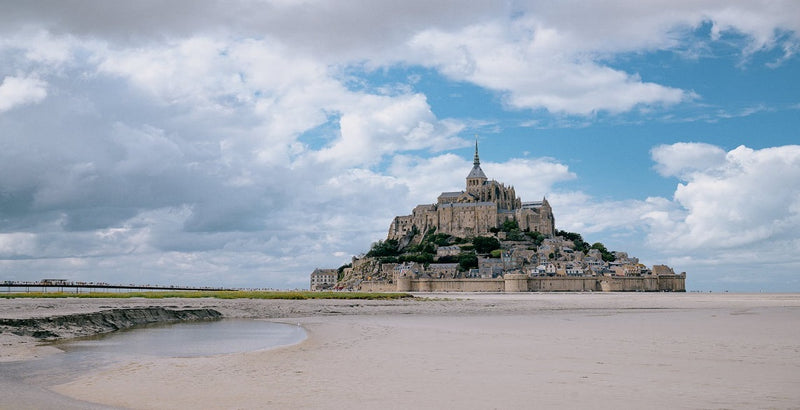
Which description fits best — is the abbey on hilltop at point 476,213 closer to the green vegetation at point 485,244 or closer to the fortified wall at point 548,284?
the green vegetation at point 485,244

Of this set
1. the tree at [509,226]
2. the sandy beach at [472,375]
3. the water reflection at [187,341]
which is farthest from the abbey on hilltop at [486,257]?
the sandy beach at [472,375]

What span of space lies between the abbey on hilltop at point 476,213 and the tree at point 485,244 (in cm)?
704

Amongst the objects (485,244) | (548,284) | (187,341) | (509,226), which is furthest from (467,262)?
(187,341)

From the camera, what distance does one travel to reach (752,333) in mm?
17156

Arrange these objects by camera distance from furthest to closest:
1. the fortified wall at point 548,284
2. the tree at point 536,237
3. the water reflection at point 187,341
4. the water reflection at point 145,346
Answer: the tree at point 536,237 → the fortified wall at point 548,284 → the water reflection at point 187,341 → the water reflection at point 145,346

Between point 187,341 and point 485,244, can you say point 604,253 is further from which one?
point 187,341

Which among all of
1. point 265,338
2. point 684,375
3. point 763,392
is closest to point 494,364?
point 684,375

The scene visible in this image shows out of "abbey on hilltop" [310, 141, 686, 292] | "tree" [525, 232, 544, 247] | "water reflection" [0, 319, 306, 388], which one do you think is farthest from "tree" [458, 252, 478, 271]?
"water reflection" [0, 319, 306, 388]

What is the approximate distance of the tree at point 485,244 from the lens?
4385 inches

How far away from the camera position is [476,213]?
400ft

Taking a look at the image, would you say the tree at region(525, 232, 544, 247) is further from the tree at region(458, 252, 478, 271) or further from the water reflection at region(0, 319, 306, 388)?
the water reflection at region(0, 319, 306, 388)

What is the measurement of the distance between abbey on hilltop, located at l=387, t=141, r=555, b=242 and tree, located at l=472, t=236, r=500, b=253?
7.04m

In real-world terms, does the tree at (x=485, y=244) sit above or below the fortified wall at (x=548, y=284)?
above

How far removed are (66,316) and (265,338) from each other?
257 inches
